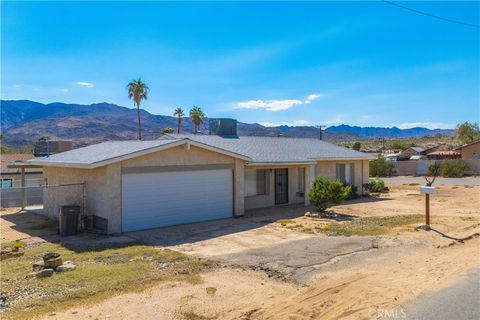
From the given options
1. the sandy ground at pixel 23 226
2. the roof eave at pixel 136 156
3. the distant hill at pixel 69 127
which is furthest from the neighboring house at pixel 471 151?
the distant hill at pixel 69 127

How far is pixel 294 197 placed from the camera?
72.7 feet

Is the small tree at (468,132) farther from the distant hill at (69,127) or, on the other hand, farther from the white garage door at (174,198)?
the white garage door at (174,198)

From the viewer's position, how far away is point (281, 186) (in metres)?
21.6

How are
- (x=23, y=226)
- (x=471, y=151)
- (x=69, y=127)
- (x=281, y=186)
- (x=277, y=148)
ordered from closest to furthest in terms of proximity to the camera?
(x=23, y=226) < (x=281, y=186) < (x=277, y=148) < (x=471, y=151) < (x=69, y=127)

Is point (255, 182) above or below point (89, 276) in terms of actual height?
above

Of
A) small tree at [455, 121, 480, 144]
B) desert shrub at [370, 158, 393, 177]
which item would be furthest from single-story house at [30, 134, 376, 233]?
small tree at [455, 121, 480, 144]

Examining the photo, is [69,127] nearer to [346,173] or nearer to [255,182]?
[346,173]

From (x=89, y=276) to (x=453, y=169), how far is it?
4226 cm

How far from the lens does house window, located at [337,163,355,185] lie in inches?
999

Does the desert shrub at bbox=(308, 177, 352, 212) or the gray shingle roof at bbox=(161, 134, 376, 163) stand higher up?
the gray shingle roof at bbox=(161, 134, 376, 163)

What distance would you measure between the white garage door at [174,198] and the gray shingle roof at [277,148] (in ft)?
8.63

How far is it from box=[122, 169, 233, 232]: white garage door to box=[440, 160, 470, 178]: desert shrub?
33.5 m

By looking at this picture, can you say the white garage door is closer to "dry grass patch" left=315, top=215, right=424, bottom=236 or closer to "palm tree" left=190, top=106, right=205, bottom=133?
"dry grass patch" left=315, top=215, right=424, bottom=236

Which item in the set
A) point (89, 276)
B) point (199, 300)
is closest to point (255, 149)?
point (89, 276)
